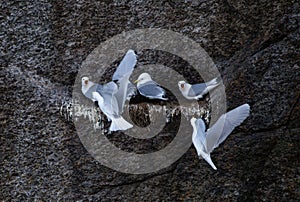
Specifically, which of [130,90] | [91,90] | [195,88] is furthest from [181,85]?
[91,90]

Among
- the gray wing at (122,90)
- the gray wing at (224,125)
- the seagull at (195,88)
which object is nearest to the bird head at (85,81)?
the gray wing at (122,90)

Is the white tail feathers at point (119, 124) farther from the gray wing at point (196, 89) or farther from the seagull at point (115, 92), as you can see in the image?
the gray wing at point (196, 89)

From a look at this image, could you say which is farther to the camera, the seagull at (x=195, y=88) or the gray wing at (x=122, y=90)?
the seagull at (x=195, y=88)

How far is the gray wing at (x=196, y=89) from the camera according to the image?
2.32 metres

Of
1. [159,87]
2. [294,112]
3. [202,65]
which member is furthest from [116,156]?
[294,112]

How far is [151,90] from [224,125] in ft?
0.93

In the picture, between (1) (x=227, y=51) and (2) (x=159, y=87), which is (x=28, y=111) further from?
(1) (x=227, y=51)

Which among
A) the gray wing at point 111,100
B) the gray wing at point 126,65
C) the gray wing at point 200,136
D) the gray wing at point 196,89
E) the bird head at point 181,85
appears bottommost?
the gray wing at point 200,136

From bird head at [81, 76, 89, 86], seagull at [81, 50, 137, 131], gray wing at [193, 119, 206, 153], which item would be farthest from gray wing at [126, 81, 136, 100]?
gray wing at [193, 119, 206, 153]

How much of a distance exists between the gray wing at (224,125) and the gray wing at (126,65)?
350 mm

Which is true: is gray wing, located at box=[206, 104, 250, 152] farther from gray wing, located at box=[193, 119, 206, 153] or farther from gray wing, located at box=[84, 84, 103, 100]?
gray wing, located at box=[84, 84, 103, 100]

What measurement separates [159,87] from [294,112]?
0.48m

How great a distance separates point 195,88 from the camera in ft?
7.64

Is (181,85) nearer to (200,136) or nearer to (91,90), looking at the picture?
(200,136)
